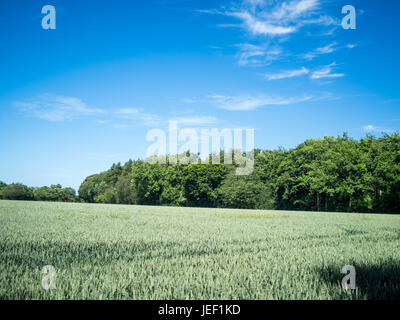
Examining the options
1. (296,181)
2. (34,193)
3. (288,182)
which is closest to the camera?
(296,181)

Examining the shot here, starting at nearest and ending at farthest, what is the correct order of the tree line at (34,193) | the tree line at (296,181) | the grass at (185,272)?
1. the grass at (185,272)
2. the tree line at (296,181)
3. the tree line at (34,193)

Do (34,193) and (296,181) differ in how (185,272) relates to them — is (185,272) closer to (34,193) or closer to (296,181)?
(296,181)

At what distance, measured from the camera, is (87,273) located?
516 centimetres

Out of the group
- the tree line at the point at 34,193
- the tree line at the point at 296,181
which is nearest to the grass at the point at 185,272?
the tree line at the point at 296,181

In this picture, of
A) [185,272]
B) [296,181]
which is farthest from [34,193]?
[185,272]

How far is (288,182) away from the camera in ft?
200

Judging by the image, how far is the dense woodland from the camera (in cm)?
5094

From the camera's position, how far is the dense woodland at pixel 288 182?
50938 millimetres

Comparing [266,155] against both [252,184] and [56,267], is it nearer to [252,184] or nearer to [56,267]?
[252,184]

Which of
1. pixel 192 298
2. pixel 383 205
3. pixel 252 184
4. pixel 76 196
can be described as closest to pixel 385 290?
pixel 192 298

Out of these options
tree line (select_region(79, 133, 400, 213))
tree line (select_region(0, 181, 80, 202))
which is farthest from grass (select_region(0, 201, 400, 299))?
tree line (select_region(0, 181, 80, 202))

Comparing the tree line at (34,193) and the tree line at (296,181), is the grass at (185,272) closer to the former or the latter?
the tree line at (296,181)

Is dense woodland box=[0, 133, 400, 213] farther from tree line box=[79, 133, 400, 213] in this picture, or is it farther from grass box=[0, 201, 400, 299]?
grass box=[0, 201, 400, 299]
